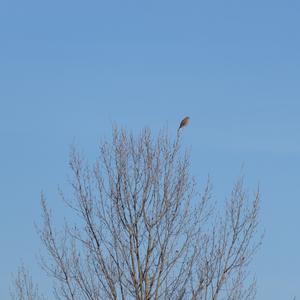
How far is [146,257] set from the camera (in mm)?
13461

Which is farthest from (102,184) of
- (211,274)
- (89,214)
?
(211,274)

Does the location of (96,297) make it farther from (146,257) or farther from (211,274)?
(211,274)

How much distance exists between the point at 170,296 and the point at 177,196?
5.37 feet

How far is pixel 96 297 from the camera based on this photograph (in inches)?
540

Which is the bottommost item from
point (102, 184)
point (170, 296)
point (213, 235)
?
point (170, 296)

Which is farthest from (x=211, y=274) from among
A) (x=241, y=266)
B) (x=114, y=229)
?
(x=114, y=229)

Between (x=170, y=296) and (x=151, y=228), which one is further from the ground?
(x=151, y=228)

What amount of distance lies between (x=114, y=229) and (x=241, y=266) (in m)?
2.21

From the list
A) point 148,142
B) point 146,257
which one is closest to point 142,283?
point 146,257

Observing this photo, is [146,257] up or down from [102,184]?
down

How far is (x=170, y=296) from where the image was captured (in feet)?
44.1

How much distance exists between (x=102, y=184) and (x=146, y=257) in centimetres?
146

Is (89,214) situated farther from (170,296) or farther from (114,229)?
(170,296)

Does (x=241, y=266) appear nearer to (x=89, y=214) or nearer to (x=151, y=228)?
(x=151, y=228)
